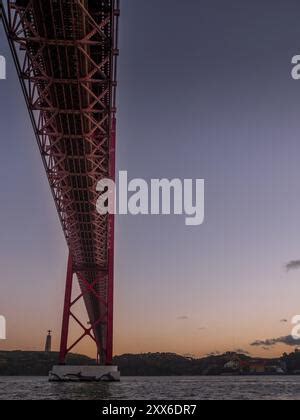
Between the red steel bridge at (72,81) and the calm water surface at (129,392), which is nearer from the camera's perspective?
the red steel bridge at (72,81)

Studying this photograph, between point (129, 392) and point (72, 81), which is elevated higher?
point (72, 81)

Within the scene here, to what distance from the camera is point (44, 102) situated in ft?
76.0

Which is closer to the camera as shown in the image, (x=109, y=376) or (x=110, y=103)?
(x=110, y=103)

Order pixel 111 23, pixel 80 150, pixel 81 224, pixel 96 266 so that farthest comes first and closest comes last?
pixel 96 266 < pixel 81 224 < pixel 80 150 < pixel 111 23

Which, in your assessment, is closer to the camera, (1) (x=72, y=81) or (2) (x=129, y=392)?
(1) (x=72, y=81)

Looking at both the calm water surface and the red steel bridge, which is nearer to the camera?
the red steel bridge

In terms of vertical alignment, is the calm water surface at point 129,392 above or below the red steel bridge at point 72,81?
below

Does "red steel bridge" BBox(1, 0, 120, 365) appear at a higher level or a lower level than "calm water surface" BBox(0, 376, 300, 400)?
higher

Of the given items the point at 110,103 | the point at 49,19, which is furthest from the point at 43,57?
the point at 110,103
